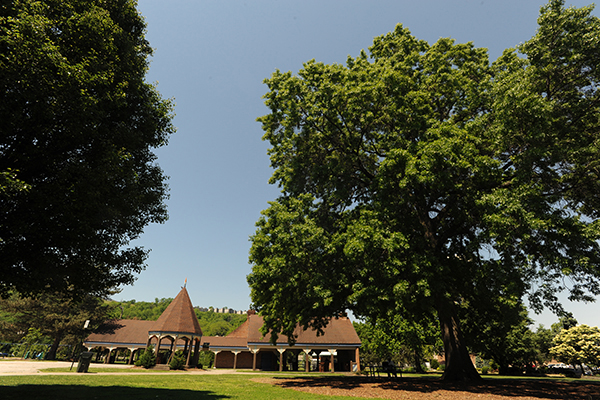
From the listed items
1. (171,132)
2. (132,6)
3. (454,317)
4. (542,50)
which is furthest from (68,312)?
(542,50)

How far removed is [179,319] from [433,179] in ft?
116

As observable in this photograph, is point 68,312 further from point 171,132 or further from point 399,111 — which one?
point 399,111

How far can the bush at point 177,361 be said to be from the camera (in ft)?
109

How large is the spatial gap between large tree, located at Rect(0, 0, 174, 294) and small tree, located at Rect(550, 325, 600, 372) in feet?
202

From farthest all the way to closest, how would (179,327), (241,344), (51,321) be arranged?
(241,344)
(51,321)
(179,327)

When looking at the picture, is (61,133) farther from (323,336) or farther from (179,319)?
(323,336)

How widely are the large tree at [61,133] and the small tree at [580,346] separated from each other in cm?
6171

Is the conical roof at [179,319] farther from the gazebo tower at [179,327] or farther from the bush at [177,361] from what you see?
the bush at [177,361]

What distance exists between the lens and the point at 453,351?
17.4 metres

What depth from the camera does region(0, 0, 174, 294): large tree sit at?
8438 mm

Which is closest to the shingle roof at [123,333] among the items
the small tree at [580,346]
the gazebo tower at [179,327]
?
the gazebo tower at [179,327]

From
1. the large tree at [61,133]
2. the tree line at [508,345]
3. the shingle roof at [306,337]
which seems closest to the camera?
the large tree at [61,133]

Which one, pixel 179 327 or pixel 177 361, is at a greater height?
pixel 179 327

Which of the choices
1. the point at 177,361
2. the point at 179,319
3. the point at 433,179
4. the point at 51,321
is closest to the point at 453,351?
the point at 433,179
